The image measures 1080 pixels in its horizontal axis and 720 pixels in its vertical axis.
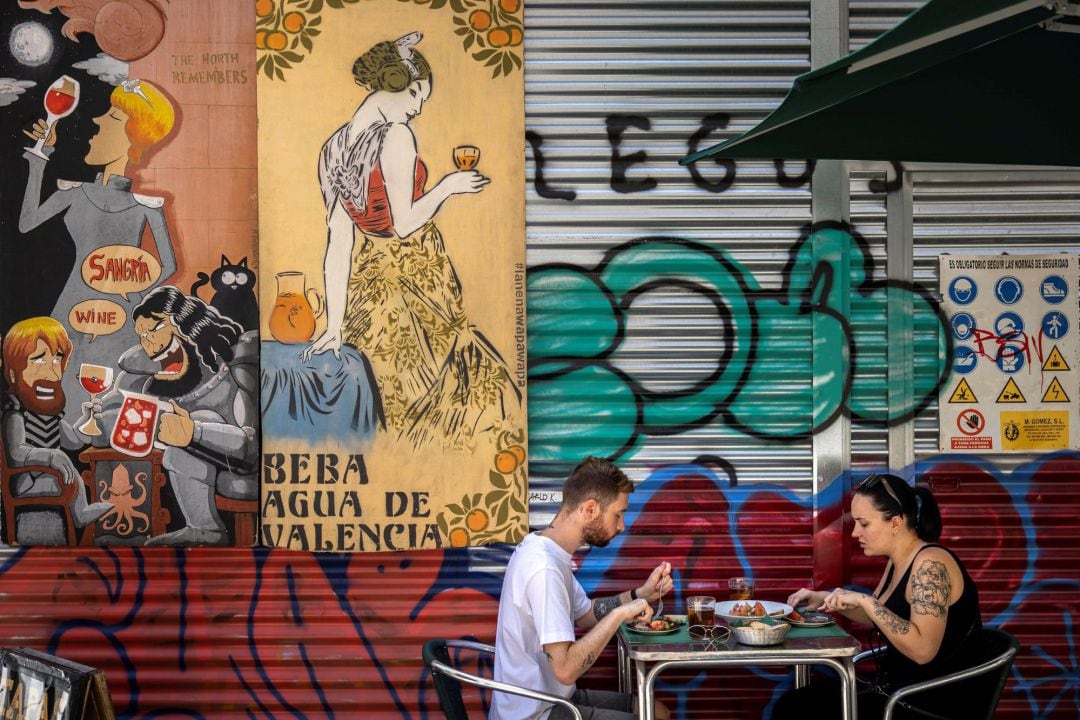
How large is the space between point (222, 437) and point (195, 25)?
212 centimetres

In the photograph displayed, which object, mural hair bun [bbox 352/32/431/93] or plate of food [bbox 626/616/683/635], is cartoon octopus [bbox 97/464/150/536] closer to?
mural hair bun [bbox 352/32/431/93]

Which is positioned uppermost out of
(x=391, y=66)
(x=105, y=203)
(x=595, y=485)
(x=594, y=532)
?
(x=391, y=66)

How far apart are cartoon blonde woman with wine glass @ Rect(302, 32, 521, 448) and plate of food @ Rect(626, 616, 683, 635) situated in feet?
4.52

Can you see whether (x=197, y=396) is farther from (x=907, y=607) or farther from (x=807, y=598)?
(x=907, y=607)

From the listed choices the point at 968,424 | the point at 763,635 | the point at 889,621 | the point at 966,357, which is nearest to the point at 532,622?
the point at 763,635

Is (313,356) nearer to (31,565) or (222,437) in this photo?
(222,437)

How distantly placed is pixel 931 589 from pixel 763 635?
681mm

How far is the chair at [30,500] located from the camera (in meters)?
4.97

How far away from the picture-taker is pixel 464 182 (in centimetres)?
502

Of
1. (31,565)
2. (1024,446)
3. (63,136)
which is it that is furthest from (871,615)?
(63,136)

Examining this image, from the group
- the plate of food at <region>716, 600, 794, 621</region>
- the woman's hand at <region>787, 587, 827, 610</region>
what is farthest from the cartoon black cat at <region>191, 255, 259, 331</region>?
the woman's hand at <region>787, 587, 827, 610</region>

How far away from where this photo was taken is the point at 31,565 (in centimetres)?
498

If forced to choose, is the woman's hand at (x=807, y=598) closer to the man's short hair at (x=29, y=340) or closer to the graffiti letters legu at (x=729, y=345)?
the graffiti letters legu at (x=729, y=345)

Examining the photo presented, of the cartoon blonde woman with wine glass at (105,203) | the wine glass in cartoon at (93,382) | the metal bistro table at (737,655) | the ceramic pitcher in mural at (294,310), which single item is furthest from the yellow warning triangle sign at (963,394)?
the wine glass in cartoon at (93,382)
